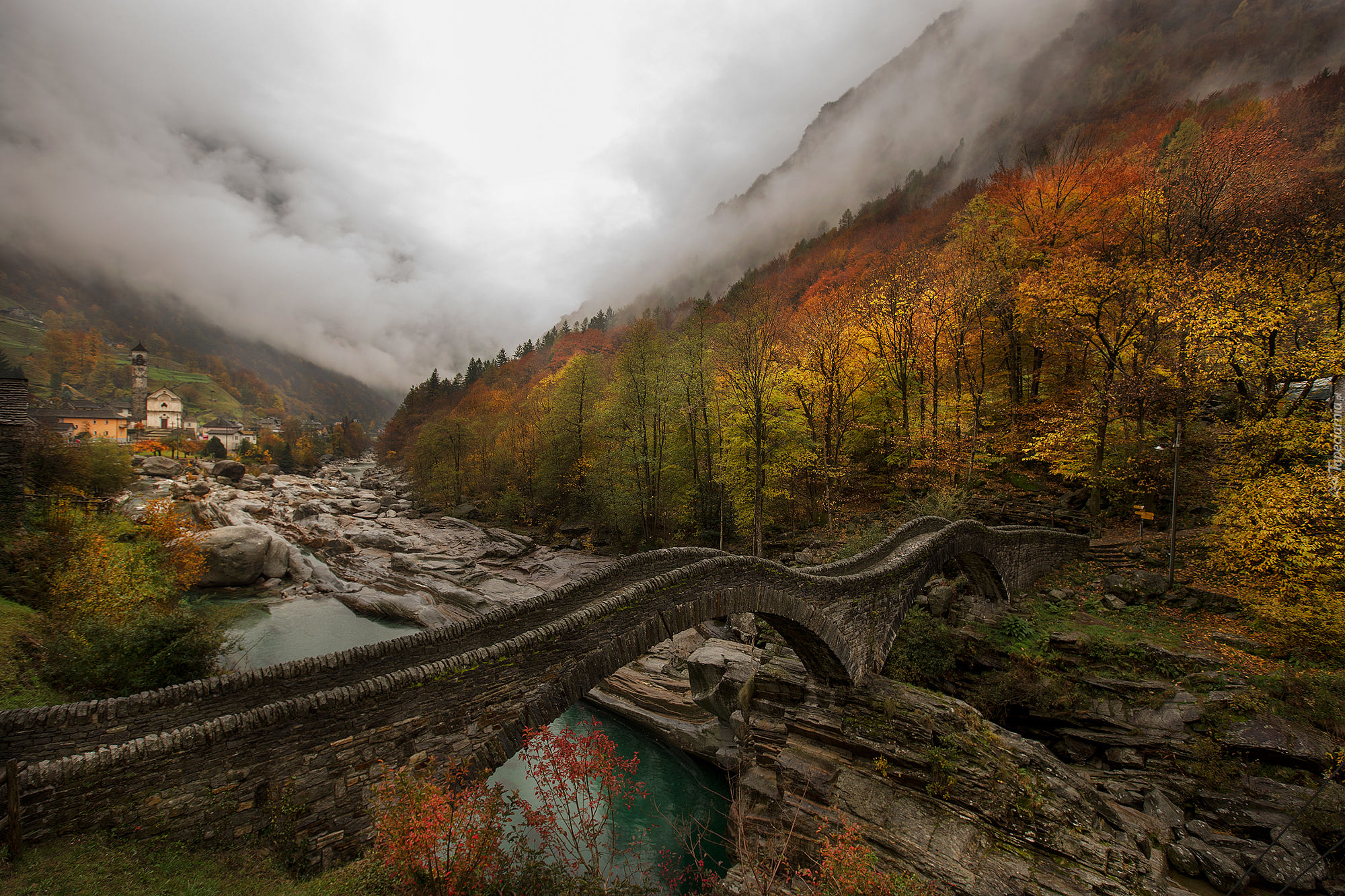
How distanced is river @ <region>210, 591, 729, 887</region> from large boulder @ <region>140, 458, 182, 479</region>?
22.4 m

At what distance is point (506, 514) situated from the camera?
121 ft

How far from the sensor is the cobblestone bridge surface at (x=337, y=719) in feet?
17.1

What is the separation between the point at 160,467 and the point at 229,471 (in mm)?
11656

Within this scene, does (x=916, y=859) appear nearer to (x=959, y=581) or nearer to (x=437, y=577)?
(x=959, y=581)

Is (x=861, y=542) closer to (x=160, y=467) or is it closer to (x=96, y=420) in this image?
(x=160, y=467)

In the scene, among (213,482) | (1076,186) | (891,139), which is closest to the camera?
(1076,186)

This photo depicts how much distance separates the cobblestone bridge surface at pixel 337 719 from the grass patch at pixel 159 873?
0.57ft

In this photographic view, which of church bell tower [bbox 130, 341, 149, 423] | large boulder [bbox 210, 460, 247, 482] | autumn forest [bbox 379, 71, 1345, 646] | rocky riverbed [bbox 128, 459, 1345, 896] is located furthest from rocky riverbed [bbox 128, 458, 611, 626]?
church bell tower [bbox 130, 341, 149, 423]

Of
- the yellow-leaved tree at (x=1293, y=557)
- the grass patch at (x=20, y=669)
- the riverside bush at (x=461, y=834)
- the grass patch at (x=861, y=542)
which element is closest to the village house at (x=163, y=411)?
the grass patch at (x=20, y=669)

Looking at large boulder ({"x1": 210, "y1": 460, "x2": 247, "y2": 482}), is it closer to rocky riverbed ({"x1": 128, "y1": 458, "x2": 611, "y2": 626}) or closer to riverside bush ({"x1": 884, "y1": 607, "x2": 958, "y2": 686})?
rocky riverbed ({"x1": 128, "y1": 458, "x2": 611, "y2": 626})

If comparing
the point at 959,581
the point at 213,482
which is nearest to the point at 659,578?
the point at 959,581

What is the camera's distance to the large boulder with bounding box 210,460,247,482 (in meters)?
46.7

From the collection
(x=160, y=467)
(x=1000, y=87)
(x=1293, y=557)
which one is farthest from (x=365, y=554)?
(x=1000, y=87)

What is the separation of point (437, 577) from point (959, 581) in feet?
87.4
